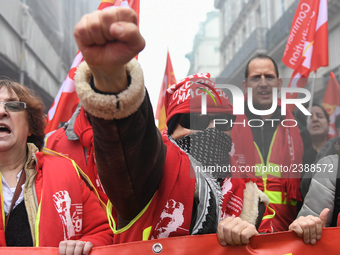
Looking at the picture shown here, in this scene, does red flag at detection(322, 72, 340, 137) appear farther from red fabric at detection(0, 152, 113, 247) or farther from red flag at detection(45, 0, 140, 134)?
red fabric at detection(0, 152, 113, 247)

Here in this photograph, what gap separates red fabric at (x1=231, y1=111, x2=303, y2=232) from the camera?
281 centimetres

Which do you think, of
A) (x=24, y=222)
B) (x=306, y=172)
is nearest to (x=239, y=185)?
(x=24, y=222)

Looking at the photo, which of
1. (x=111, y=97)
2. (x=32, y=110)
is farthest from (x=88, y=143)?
(x=111, y=97)

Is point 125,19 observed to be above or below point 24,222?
above

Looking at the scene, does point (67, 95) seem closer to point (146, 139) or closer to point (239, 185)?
point (239, 185)

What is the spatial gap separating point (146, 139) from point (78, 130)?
161 cm

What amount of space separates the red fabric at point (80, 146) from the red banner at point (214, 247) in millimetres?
980

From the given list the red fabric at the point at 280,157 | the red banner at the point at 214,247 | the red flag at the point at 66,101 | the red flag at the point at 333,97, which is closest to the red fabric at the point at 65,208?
the red banner at the point at 214,247

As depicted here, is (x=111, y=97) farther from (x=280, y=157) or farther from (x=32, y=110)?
(x=280, y=157)

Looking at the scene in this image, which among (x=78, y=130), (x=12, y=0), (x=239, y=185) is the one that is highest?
(x=12, y=0)

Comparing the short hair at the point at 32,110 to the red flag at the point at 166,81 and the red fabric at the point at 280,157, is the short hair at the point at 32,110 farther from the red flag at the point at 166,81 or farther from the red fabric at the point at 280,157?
the red flag at the point at 166,81

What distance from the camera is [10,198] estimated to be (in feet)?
6.25

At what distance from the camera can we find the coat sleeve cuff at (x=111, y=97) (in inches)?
40.7

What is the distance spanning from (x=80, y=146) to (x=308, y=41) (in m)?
2.51
